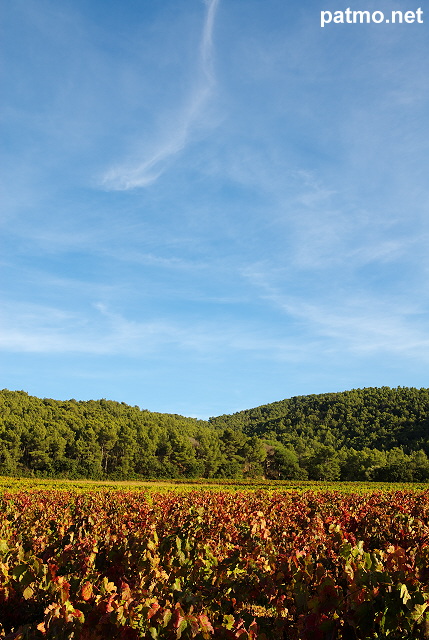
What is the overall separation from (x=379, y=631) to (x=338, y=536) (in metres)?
2.55

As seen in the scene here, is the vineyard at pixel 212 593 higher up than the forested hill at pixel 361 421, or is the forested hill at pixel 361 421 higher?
the forested hill at pixel 361 421

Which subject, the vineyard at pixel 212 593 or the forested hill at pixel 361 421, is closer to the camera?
the vineyard at pixel 212 593

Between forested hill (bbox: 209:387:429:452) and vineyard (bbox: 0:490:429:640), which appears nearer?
vineyard (bbox: 0:490:429:640)

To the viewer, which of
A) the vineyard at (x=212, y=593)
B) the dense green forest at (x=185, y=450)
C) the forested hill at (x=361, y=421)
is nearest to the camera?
the vineyard at (x=212, y=593)

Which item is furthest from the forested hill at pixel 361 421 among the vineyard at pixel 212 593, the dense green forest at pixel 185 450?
the vineyard at pixel 212 593

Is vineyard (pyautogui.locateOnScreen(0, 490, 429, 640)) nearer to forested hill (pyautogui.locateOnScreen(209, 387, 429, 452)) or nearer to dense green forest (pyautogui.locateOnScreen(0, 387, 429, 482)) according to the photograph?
dense green forest (pyautogui.locateOnScreen(0, 387, 429, 482))

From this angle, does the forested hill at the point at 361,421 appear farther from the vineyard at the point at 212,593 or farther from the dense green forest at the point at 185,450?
the vineyard at the point at 212,593

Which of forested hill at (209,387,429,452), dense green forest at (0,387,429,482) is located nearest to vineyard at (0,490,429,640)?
dense green forest at (0,387,429,482)

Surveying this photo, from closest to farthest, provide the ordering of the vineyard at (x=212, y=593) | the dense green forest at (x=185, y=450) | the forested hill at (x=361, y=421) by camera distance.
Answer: the vineyard at (x=212, y=593), the dense green forest at (x=185, y=450), the forested hill at (x=361, y=421)

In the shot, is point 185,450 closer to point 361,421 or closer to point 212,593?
point 361,421

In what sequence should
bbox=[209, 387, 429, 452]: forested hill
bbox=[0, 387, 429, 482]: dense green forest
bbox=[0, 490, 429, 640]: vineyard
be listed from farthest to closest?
bbox=[209, 387, 429, 452]: forested hill → bbox=[0, 387, 429, 482]: dense green forest → bbox=[0, 490, 429, 640]: vineyard

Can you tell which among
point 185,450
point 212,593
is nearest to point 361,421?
point 185,450

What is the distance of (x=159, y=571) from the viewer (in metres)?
4.72

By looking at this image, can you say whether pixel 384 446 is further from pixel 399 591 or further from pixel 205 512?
pixel 399 591
